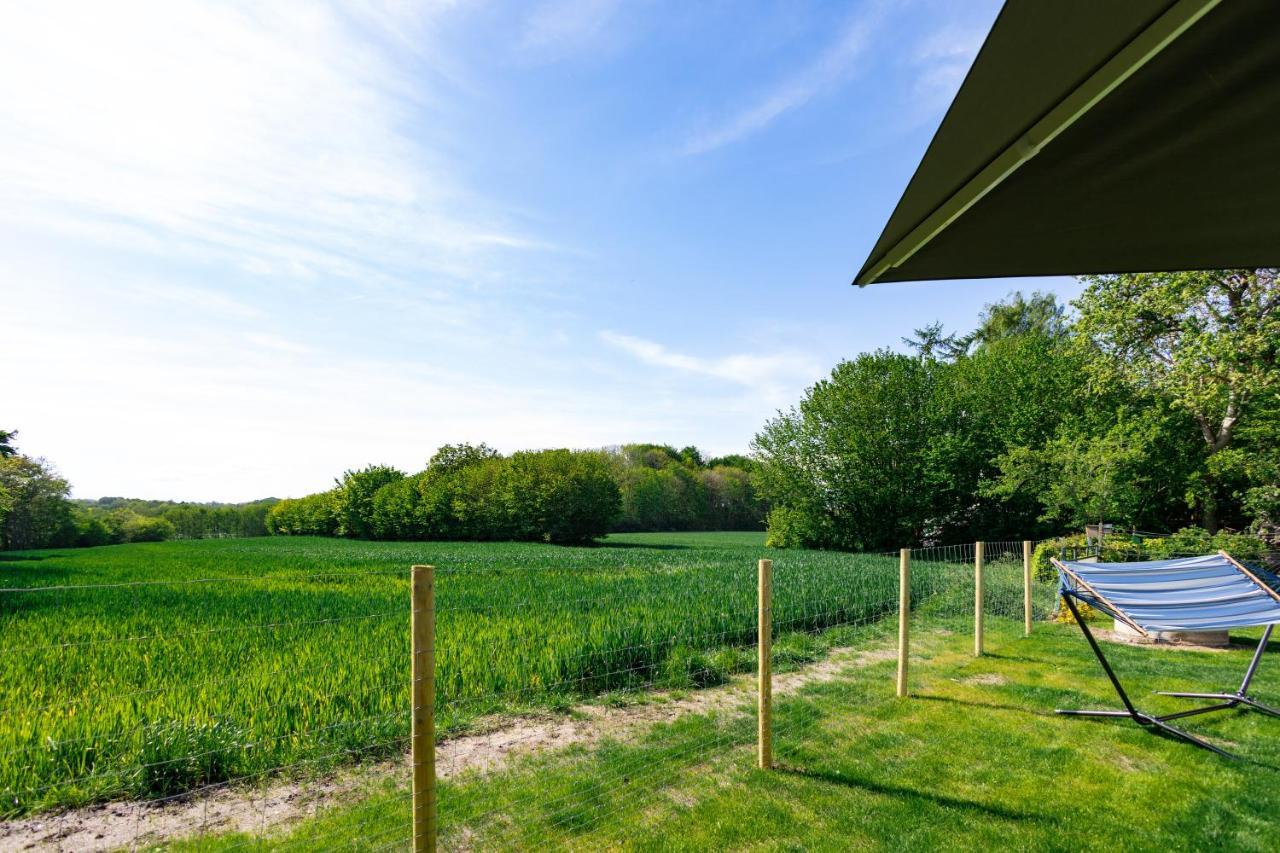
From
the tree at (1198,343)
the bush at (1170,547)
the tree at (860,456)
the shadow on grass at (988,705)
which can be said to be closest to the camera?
the shadow on grass at (988,705)

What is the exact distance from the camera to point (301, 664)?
233 inches

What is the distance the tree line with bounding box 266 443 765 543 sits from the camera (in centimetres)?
4116

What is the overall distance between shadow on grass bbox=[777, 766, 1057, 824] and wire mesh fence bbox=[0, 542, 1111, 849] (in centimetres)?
21

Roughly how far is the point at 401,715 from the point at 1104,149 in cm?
536

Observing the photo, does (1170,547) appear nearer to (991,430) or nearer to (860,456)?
(991,430)

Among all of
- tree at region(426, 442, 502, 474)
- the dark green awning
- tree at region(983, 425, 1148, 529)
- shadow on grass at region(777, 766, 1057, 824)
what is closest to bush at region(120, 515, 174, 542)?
tree at region(426, 442, 502, 474)

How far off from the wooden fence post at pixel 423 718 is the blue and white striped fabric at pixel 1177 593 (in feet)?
15.2

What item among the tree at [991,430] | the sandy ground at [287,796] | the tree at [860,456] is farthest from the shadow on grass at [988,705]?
the tree at [860,456]

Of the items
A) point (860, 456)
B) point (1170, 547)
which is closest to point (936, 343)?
point (860, 456)

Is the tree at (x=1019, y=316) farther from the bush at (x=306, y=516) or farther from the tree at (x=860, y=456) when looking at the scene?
the bush at (x=306, y=516)

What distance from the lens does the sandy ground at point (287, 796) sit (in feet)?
11.3

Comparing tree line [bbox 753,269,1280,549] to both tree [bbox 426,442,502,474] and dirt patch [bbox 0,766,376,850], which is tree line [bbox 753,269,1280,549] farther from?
tree [bbox 426,442,502,474]

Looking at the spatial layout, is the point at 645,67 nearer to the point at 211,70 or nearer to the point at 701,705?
the point at 211,70

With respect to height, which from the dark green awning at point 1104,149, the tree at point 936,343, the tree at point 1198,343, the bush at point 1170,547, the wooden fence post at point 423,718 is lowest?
the bush at point 1170,547
